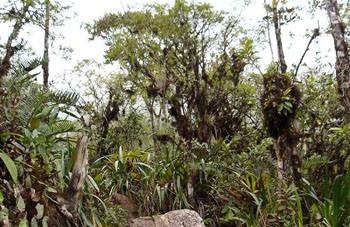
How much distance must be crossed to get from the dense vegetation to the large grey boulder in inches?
5.8

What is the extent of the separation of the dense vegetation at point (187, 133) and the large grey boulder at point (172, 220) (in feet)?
0.49

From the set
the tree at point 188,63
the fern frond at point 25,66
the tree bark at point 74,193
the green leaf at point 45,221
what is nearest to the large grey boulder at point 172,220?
the tree bark at point 74,193

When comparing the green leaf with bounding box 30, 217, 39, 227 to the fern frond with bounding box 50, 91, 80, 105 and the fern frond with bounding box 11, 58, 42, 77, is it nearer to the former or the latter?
the fern frond with bounding box 50, 91, 80, 105

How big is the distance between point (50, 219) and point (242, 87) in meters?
4.68

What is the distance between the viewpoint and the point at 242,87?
6148 millimetres

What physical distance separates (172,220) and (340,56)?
283 centimetres

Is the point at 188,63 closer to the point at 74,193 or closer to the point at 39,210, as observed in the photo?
the point at 74,193

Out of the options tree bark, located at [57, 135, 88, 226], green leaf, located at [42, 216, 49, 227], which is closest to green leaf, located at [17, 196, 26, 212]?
green leaf, located at [42, 216, 49, 227]

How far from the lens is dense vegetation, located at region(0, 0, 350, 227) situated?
219 centimetres

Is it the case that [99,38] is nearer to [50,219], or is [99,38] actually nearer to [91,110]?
[91,110]

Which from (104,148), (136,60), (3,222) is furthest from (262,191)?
(136,60)

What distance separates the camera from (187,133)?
19.3 feet

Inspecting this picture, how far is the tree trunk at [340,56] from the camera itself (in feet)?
12.1

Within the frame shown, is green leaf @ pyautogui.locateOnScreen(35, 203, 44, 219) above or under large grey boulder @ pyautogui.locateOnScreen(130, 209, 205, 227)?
above
